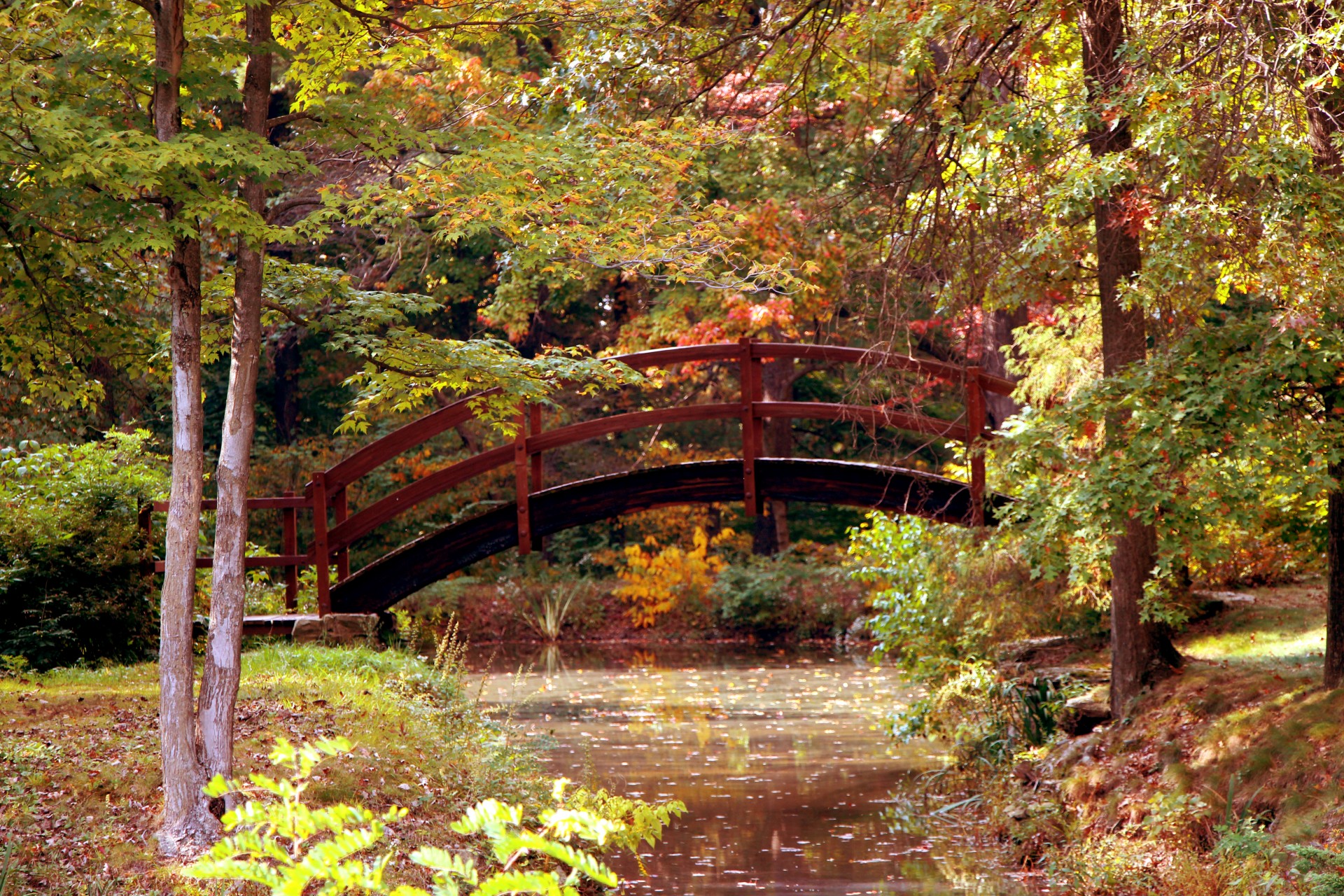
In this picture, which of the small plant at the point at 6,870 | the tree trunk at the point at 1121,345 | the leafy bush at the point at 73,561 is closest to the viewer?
the small plant at the point at 6,870

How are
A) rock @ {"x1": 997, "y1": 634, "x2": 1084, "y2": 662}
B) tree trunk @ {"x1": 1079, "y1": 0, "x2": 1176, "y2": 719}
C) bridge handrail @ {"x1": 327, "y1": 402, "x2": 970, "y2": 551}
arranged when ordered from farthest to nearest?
rock @ {"x1": 997, "y1": 634, "x2": 1084, "y2": 662} → bridge handrail @ {"x1": 327, "y1": 402, "x2": 970, "y2": 551} → tree trunk @ {"x1": 1079, "y1": 0, "x2": 1176, "y2": 719}

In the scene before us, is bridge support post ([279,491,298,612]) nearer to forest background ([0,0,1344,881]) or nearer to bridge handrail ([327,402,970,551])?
bridge handrail ([327,402,970,551])

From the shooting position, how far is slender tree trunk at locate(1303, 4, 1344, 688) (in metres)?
6.57

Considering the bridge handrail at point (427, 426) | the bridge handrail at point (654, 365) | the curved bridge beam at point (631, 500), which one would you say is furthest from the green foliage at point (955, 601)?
the bridge handrail at point (427, 426)

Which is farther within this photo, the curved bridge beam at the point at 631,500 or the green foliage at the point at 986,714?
the curved bridge beam at the point at 631,500

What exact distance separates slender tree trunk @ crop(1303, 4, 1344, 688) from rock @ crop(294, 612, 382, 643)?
24.8ft

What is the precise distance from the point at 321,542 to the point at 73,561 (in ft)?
6.67

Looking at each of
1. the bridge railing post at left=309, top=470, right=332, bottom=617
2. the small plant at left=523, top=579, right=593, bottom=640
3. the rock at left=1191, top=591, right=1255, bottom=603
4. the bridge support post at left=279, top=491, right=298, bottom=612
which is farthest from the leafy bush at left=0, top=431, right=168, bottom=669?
the small plant at left=523, top=579, right=593, bottom=640

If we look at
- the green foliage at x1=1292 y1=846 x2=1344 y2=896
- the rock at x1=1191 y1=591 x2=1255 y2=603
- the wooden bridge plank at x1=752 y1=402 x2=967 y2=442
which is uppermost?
the wooden bridge plank at x1=752 y1=402 x2=967 y2=442

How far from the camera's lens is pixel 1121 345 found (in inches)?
347

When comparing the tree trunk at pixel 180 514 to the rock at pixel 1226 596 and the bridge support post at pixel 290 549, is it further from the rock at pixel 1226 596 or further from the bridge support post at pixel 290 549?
the rock at pixel 1226 596

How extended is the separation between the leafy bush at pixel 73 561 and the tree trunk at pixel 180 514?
397 cm

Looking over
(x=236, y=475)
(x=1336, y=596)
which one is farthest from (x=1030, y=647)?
(x=236, y=475)

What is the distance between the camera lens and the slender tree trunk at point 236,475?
6.23 meters
